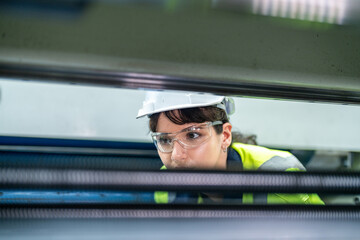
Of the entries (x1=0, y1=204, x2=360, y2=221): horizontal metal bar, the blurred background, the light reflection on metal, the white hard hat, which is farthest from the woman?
the light reflection on metal

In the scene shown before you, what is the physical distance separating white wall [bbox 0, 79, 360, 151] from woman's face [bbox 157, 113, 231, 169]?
0.61m

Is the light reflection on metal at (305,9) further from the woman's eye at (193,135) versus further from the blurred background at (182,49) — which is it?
the woman's eye at (193,135)

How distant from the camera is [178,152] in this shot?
1330 mm

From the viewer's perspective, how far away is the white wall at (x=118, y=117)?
2229mm

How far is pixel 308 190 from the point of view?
0.86 m

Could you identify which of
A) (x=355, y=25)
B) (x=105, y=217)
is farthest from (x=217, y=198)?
(x=355, y=25)

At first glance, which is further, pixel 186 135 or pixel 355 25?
pixel 186 135

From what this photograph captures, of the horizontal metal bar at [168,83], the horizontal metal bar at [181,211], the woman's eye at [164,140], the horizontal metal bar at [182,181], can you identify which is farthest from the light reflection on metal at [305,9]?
the woman's eye at [164,140]

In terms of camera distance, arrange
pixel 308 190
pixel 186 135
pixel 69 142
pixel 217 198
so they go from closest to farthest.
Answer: pixel 308 190 < pixel 217 198 < pixel 186 135 < pixel 69 142

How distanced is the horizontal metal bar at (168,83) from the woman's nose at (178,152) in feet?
1.80

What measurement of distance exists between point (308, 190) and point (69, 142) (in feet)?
6.14

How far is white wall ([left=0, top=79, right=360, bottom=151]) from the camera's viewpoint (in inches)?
87.7

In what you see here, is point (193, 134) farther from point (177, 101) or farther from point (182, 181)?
point (182, 181)

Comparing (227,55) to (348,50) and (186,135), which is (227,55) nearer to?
(348,50)
